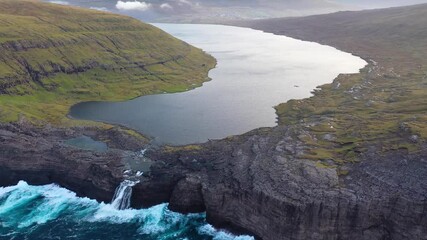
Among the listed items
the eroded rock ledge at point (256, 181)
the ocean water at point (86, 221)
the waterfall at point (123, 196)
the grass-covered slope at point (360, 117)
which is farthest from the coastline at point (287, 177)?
the ocean water at point (86, 221)

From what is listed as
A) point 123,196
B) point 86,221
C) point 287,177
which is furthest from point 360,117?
point 86,221

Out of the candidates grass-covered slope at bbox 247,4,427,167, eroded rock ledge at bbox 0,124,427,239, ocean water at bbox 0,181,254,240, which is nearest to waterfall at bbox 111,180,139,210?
ocean water at bbox 0,181,254,240

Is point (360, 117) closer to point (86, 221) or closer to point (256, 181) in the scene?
point (256, 181)

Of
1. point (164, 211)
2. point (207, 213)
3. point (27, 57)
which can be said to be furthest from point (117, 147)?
point (27, 57)

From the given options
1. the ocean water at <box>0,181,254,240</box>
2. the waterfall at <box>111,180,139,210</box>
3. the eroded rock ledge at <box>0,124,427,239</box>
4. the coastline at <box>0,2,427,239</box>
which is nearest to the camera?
the eroded rock ledge at <box>0,124,427,239</box>

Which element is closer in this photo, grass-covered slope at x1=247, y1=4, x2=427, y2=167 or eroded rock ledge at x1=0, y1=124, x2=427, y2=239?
eroded rock ledge at x1=0, y1=124, x2=427, y2=239

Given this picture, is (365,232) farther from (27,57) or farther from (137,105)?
(27,57)

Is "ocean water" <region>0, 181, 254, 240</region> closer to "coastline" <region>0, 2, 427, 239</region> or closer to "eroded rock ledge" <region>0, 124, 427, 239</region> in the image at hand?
"eroded rock ledge" <region>0, 124, 427, 239</region>
